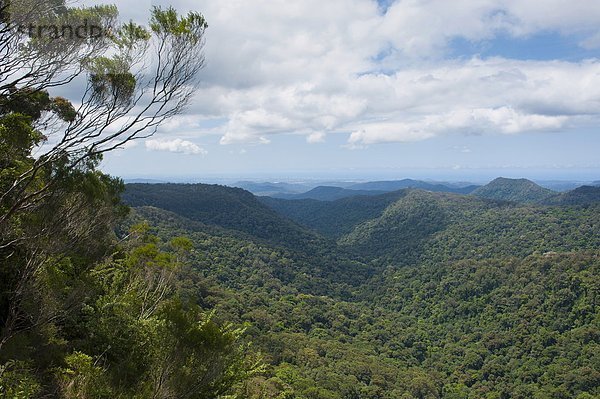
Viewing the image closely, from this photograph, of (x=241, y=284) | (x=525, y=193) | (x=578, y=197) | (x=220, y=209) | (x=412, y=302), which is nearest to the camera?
(x=241, y=284)

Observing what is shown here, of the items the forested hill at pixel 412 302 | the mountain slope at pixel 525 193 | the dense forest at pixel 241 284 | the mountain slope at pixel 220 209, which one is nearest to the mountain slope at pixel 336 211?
the dense forest at pixel 241 284

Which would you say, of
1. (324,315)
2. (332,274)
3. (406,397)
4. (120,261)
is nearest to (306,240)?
(332,274)

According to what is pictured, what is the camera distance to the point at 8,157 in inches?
242

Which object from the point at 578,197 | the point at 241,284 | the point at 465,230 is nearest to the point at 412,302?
the point at 241,284

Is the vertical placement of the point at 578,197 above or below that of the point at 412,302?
above

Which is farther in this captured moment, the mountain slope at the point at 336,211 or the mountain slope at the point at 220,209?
the mountain slope at the point at 336,211

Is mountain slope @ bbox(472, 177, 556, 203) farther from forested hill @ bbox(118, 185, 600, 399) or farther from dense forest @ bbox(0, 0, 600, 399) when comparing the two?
forested hill @ bbox(118, 185, 600, 399)

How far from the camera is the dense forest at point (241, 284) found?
19.6 feet

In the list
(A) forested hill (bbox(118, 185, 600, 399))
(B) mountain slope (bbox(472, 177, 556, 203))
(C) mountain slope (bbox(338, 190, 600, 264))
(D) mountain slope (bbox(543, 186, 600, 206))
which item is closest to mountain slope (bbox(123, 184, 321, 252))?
(A) forested hill (bbox(118, 185, 600, 399))

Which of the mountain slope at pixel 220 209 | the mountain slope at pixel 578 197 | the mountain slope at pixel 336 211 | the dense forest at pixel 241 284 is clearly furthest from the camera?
the mountain slope at pixel 336 211

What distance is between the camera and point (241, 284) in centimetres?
5953

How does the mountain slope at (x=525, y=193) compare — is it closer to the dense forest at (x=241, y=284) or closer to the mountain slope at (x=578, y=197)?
the mountain slope at (x=578, y=197)

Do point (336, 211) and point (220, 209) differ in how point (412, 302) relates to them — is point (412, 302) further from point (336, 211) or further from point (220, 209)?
point (336, 211)

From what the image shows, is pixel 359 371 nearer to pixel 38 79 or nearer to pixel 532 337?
pixel 532 337
